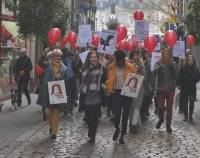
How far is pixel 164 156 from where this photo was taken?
10.7 meters

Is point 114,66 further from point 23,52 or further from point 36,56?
point 36,56

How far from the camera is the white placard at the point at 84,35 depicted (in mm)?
19797

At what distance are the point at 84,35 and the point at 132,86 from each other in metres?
8.08

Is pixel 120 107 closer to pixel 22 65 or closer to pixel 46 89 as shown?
pixel 46 89

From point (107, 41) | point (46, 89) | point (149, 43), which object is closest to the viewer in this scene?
point (46, 89)

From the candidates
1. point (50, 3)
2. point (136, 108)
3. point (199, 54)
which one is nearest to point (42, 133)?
point (136, 108)

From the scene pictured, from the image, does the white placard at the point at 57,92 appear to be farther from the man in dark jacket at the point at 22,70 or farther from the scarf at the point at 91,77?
the man in dark jacket at the point at 22,70

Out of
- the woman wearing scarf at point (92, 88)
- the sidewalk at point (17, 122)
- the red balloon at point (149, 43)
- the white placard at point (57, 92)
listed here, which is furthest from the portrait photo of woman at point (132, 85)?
the red balloon at point (149, 43)

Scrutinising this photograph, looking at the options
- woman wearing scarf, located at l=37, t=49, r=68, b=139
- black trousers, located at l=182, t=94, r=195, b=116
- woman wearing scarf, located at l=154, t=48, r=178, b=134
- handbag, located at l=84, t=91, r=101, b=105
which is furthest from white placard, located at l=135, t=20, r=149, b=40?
handbag, located at l=84, t=91, r=101, b=105

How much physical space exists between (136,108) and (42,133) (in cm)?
204

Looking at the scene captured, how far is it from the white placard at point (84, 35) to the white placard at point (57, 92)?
292 inches

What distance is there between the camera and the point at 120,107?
Result: 39.6 ft

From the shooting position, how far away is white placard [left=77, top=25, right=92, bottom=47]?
19.8m

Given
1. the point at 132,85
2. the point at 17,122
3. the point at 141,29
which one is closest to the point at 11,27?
the point at 141,29
